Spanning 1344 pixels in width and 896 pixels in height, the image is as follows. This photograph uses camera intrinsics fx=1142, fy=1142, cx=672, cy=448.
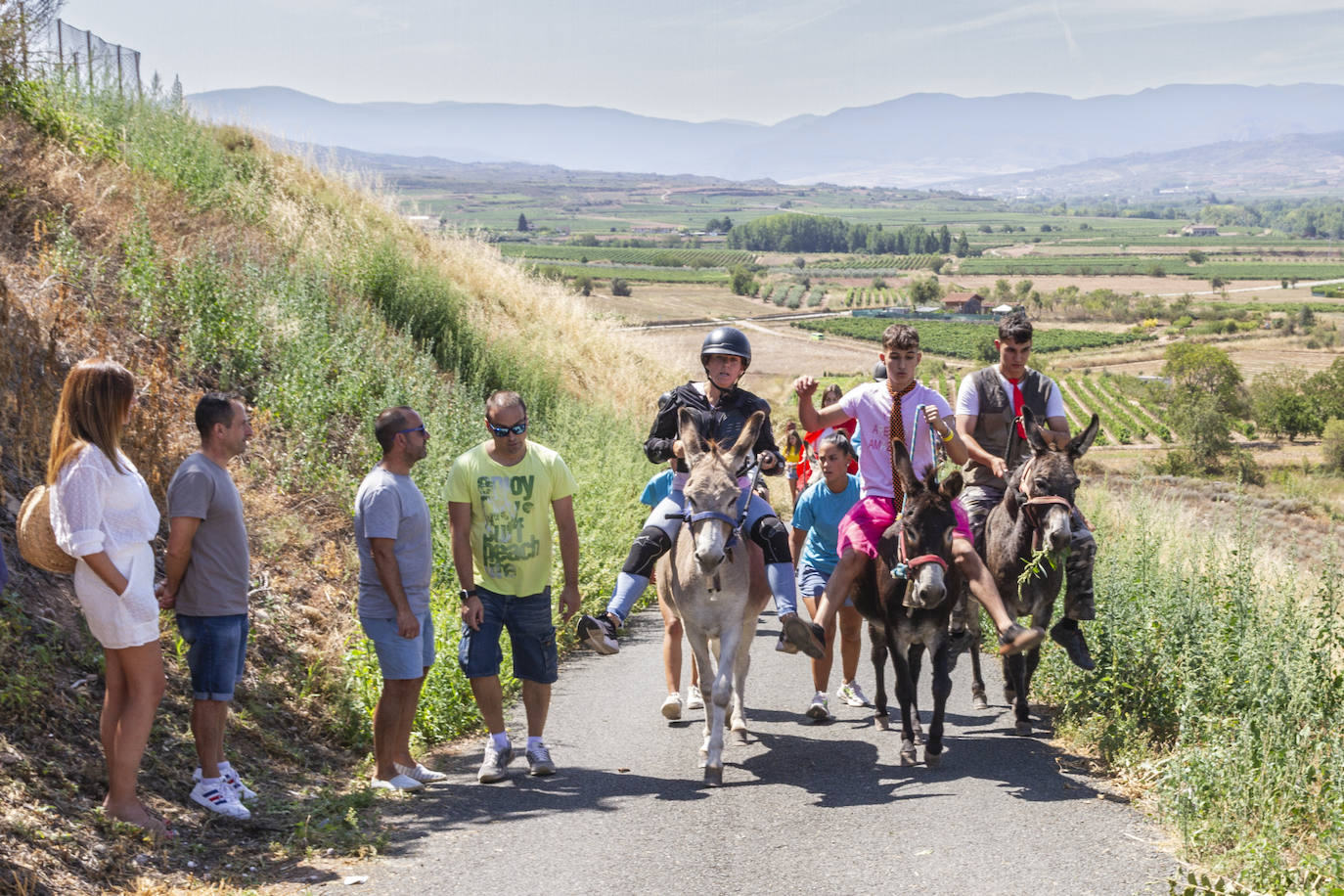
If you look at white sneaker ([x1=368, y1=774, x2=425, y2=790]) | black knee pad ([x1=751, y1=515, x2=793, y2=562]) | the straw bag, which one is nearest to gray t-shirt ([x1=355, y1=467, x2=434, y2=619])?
white sneaker ([x1=368, y1=774, x2=425, y2=790])

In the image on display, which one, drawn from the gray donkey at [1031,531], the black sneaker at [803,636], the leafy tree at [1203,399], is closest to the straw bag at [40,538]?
the black sneaker at [803,636]

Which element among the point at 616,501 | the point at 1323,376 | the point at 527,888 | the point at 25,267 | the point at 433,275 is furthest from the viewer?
the point at 1323,376

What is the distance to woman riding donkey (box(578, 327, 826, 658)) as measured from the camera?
7.93 m

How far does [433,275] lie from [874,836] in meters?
17.2

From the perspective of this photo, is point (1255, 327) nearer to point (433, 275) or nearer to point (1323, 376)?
point (1323, 376)

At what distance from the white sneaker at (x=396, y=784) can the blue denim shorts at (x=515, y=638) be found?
0.77m

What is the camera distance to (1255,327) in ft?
504

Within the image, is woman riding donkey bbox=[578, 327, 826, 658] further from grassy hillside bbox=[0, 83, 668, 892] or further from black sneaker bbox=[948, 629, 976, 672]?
grassy hillside bbox=[0, 83, 668, 892]

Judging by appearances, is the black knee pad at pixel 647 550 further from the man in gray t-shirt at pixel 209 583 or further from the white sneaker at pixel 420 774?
the man in gray t-shirt at pixel 209 583

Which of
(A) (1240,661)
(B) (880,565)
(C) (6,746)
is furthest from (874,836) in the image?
(C) (6,746)

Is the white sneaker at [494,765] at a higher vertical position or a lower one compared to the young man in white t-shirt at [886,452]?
lower

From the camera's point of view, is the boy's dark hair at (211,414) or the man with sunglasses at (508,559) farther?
the man with sunglasses at (508,559)

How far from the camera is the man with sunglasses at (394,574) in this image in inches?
278

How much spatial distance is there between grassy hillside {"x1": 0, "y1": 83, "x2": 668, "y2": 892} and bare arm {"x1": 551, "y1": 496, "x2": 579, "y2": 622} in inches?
69.6
